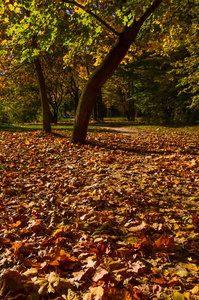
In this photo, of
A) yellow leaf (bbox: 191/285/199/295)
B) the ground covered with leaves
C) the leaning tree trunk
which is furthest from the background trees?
yellow leaf (bbox: 191/285/199/295)

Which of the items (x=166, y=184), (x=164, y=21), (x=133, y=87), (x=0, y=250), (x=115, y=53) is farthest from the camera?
(x=133, y=87)

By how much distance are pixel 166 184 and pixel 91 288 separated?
2847mm

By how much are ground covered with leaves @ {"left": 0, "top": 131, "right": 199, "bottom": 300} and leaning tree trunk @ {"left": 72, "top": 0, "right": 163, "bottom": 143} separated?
2.22 metres

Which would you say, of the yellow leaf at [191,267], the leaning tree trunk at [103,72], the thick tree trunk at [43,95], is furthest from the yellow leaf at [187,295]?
the thick tree trunk at [43,95]

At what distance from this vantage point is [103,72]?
7.09m

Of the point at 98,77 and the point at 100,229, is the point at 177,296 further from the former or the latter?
the point at 98,77

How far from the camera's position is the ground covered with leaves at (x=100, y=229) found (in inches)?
73.6

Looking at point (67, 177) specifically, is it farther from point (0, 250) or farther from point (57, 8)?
point (57, 8)

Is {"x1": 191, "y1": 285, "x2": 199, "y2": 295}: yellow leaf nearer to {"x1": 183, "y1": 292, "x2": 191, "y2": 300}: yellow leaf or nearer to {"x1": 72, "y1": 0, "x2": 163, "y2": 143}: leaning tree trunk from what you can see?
{"x1": 183, "y1": 292, "x2": 191, "y2": 300}: yellow leaf

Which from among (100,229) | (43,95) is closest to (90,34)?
(43,95)

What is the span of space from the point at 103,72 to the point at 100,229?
5.65 m

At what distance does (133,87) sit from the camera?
82.0 ft

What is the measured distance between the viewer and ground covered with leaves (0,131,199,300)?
6.13ft

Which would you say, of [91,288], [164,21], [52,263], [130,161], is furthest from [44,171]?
[164,21]
